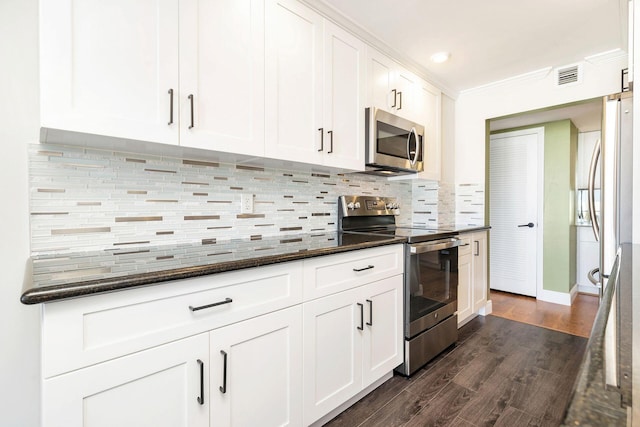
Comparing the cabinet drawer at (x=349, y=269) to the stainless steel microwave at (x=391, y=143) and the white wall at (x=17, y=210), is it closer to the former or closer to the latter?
the stainless steel microwave at (x=391, y=143)

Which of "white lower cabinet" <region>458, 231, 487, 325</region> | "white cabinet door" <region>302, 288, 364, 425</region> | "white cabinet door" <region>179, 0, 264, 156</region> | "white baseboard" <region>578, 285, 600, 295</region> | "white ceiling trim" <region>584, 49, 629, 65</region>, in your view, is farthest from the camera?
"white baseboard" <region>578, 285, 600, 295</region>

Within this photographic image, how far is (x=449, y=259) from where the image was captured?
2.35 meters

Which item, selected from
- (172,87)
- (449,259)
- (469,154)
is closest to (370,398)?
(449,259)

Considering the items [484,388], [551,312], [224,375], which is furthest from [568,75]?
[224,375]

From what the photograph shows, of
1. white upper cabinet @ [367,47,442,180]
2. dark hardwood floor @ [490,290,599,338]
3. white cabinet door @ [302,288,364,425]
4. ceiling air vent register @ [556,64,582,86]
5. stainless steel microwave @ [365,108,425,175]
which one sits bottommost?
dark hardwood floor @ [490,290,599,338]

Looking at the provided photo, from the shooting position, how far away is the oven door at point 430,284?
199 centimetres

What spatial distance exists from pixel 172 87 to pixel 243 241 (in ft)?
2.77

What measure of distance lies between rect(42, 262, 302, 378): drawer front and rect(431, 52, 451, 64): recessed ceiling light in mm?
2216

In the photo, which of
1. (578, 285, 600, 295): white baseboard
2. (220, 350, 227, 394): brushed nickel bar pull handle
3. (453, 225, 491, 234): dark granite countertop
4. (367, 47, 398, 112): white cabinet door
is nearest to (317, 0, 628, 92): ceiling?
(367, 47, 398, 112): white cabinet door

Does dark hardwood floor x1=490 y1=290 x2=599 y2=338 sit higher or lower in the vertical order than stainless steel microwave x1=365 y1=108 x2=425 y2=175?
lower

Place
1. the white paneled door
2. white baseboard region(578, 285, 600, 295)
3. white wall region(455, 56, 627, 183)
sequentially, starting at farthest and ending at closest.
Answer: white baseboard region(578, 285, 600, 295) < the white paneled door < white wall region(455, 56, 627, 183)

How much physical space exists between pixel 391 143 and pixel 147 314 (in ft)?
6.26

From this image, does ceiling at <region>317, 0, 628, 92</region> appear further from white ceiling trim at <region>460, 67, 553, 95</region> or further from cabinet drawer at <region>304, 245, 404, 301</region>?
cabinet drawer at <region>304, 245, 404, 301</region>

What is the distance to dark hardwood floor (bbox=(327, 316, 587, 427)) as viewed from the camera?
5.33 feet
